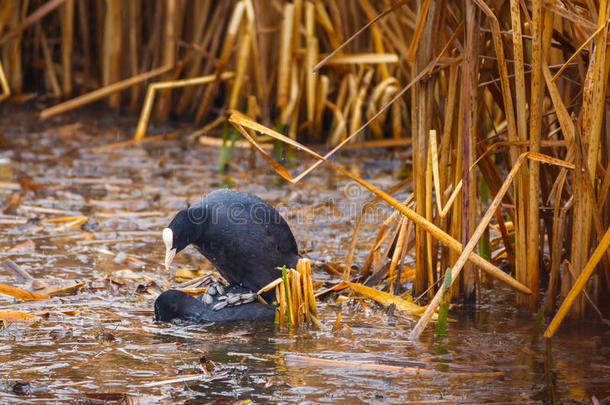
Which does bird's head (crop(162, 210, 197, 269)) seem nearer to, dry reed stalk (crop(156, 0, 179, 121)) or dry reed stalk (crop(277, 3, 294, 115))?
dry reed stalk (crop(277, 3, 294, 115))

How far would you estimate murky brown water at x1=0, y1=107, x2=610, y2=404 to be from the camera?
2.88 metres

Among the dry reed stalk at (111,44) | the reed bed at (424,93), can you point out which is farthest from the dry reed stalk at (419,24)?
the dry reed stalk at (111,44)

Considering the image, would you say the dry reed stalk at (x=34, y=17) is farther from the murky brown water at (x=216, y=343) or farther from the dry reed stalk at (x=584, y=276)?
the dry reed stalk at (x=584, y=276)

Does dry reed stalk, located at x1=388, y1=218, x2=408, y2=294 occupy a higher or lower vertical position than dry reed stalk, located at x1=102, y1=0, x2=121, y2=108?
lower

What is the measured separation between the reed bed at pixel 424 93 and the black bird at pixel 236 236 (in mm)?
346

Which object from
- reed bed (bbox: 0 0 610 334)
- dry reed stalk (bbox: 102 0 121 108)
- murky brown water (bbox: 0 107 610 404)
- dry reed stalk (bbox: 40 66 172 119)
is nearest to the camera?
murky brown water (bbox: 0 107 610 404)

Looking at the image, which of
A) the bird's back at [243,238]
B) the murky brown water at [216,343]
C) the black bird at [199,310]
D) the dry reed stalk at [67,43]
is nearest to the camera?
the murky brown water at [216,343]

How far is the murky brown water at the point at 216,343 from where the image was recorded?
2.88 metres

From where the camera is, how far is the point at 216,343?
3.44 metres

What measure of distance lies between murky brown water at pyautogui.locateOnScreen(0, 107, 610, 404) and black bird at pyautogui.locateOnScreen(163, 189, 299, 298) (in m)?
0.27

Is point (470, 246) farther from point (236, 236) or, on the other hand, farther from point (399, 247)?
point (236, 236)

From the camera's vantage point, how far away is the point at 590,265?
10.0ft

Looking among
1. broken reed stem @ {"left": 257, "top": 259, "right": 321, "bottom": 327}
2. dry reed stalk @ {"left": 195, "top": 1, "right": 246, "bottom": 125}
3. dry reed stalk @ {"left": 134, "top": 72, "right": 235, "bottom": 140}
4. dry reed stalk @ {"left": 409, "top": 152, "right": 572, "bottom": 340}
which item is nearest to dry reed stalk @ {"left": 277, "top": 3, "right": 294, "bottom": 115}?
dry reed stalk @ {"left": 195, "top": 1, "right": 246, "bottom": 125}

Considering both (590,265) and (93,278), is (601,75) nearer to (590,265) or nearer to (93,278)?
(590,265)
